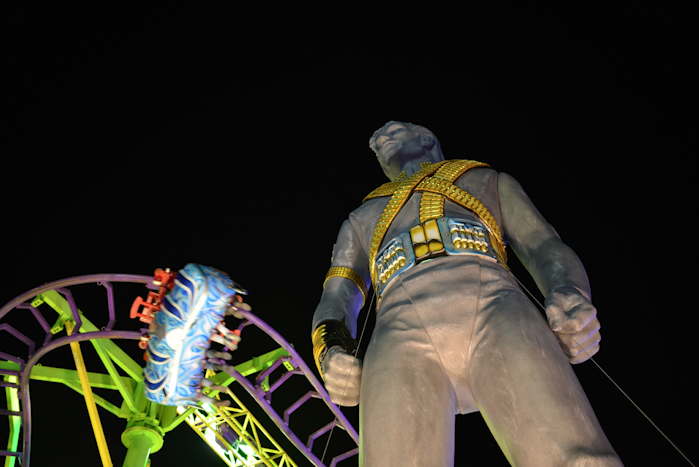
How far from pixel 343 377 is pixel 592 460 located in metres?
1.28

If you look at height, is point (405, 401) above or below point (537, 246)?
below

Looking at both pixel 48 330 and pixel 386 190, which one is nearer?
pixel 386 190

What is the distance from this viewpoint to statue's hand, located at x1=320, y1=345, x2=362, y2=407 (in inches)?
130

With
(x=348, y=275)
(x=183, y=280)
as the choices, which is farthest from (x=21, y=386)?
(x=348, y=275)

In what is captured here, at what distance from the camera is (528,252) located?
3680 mm

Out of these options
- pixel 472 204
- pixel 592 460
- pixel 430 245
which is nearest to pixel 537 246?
pixel 472 204

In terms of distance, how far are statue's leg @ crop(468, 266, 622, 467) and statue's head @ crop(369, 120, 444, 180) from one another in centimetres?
170

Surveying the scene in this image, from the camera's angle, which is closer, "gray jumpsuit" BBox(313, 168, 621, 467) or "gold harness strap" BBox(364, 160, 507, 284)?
"gray jumpsuit" BBox(313, 168, 621, 467)

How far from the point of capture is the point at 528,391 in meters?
2.74

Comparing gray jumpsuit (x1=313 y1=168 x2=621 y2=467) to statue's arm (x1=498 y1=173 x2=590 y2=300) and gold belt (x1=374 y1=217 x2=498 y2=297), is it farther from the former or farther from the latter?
statue's arm (x1=498 y1=173 x2=590 y2=300)

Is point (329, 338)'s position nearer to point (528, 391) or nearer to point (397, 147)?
point (528, 391)

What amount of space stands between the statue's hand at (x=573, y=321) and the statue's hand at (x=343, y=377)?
98 cm

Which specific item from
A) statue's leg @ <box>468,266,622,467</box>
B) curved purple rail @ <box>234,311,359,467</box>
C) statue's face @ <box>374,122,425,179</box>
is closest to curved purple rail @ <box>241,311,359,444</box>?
curved purple rail @ <box>234,311,359,467</box>

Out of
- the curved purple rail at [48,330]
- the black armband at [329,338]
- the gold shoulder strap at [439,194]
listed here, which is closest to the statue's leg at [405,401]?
the black armband at [329,338]
